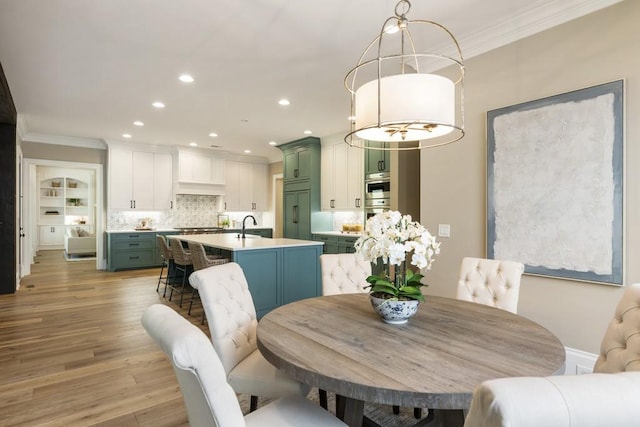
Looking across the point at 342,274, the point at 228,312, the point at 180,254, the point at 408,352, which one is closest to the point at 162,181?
the point at 180,254

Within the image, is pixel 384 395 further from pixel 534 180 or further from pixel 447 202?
pixel 447 202

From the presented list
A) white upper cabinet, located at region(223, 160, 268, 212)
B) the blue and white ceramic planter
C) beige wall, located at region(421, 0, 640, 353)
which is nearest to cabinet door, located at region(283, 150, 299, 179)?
white upper cabinet, located at region(223, 160, 268, 212)

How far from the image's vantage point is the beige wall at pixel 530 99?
216cm

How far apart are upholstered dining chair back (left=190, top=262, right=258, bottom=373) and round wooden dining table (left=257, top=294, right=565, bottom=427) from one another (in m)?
0.23

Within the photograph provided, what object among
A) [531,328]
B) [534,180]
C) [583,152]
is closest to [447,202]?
[534,180]

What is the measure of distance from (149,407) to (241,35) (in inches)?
110

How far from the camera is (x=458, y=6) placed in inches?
97.3

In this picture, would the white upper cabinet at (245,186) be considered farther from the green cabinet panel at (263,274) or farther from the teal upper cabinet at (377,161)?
the green cabinet panel at (263,274)

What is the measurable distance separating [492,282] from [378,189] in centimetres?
363

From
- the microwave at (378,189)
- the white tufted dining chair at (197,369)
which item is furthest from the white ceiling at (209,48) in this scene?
the white tufted dining chair at (197,369)

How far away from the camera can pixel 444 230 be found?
323 cm

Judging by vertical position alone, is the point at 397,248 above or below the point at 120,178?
below

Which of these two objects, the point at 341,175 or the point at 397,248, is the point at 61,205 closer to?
the point at 341,175

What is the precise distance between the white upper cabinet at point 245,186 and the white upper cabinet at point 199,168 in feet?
0.90
